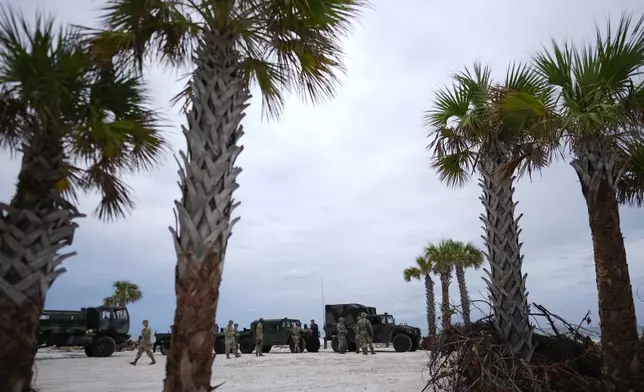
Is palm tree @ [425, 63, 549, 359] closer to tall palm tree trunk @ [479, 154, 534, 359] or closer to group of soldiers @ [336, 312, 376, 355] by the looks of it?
tall palm tree trunk @ [479, 154, 534, 359]

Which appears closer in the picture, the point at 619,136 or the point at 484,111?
the point at 619,136

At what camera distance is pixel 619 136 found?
6.32 metres

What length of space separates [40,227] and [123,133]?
147cm

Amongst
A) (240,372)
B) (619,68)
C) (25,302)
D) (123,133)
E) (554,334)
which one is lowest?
(240,372)

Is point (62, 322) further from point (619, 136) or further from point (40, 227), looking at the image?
point (619, 136)

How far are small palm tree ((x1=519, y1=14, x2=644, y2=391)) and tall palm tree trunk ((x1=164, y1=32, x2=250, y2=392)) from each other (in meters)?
4.06

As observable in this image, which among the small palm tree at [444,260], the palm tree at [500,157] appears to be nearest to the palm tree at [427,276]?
the small palm tree at [444,260]

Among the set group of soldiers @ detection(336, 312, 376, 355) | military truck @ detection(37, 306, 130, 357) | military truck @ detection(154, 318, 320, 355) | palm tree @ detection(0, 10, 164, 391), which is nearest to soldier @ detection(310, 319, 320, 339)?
military truck @ detection(154, 318, 320, 355)

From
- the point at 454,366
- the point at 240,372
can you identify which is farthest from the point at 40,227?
the point at 240,372

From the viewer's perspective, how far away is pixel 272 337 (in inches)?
967

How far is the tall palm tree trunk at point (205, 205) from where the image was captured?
4.06 meters

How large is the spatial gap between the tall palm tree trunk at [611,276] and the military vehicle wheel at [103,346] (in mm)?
21391

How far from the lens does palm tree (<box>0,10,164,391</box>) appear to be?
4645 millimetres

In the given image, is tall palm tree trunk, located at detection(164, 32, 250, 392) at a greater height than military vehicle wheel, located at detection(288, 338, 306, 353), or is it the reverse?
tall palm tree trunk, located at detection(164, 32, 250, 392)
